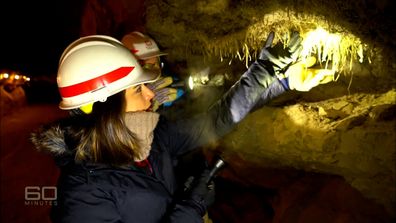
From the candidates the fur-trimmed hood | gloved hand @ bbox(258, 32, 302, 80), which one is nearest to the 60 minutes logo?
the fur-trimmed hood

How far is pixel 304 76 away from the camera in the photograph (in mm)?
2574

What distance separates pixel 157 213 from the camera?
225cm

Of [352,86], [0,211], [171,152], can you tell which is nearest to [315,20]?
[352,86]

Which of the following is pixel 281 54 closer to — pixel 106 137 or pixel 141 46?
pixel 106 137

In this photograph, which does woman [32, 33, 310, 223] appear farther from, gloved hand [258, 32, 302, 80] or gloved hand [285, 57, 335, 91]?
gloved hand [285, 57, 335, 91]

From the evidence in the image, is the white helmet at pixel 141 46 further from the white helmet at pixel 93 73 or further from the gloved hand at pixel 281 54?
the gloved hand at pixel 281 54

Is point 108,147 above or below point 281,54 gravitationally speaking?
below

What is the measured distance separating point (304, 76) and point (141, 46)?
7.73ft

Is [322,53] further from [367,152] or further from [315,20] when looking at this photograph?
[367,152]

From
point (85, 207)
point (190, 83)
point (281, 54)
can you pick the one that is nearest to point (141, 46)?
point (190, 83)

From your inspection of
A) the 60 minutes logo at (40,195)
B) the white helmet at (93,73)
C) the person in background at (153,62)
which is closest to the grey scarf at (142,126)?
the white helmet at (93,73)

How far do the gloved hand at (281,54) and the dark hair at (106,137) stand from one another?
4.44 feet

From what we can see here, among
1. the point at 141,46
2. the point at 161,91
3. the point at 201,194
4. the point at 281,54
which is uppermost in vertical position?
the point at 281,54

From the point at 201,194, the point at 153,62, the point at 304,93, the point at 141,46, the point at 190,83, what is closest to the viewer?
the point at 201,194
